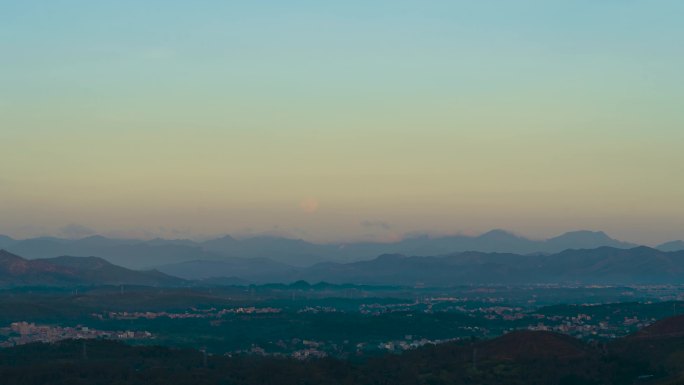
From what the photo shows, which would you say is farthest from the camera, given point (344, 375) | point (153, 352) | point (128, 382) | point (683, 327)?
point (683, 327)

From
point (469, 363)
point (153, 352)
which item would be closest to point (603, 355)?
point (469, 363)

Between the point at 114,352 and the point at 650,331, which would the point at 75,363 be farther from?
the point at 650,331

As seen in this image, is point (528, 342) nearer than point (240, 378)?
No

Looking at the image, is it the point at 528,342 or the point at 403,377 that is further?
the point at 528,342

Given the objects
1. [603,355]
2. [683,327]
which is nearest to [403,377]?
[603,355]

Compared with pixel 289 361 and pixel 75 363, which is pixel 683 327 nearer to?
pixel 289 361

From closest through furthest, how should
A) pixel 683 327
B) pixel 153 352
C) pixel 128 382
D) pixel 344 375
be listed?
1. pixel 128 382
2. pixel 344 375
3. pixel 153 352
4. pixel 683 327
